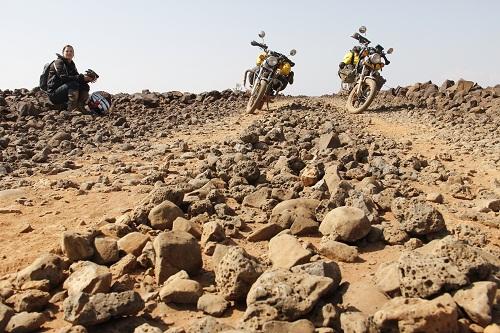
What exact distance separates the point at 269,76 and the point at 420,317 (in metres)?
10.7

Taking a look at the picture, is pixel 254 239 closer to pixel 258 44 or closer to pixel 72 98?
pixel 72 98

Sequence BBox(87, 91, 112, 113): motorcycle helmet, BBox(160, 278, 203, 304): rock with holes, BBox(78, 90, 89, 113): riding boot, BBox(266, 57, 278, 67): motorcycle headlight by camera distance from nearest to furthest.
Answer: BBox(160, 278, 203, 304): rock with holes → BBox(78, 90, 89, 113): riding boot → BBox(87, 91, 112, 113): motorcycle helmet → BBox(266, 57, 278, 67): motorcycle headlight

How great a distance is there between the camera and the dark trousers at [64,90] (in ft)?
35.8

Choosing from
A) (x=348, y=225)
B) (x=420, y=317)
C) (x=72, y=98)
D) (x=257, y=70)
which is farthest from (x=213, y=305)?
(x=257, y=70)

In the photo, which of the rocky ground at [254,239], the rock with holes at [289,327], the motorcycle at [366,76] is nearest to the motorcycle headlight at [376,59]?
the motorcycle at [366,76]

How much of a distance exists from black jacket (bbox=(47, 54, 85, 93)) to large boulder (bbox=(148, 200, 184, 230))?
8553 millimetres

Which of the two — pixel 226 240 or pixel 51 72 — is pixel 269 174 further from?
pixel 51 72

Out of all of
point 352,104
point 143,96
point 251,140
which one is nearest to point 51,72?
point 143,96

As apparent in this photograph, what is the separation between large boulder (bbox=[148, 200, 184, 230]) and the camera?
3.29 m

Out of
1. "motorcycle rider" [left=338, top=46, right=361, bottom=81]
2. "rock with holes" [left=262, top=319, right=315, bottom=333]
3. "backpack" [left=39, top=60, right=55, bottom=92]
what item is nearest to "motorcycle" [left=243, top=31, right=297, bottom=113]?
"motorcycle rider" [left=338, top=46, right=361, bottom=81]

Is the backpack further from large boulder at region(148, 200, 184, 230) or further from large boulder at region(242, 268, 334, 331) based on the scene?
large boulder at region(242, 268, 334, 331)

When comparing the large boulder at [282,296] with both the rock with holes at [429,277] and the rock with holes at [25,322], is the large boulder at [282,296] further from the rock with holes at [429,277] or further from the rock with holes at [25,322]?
the rock with holes at [25,322]

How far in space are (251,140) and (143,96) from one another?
354 inches

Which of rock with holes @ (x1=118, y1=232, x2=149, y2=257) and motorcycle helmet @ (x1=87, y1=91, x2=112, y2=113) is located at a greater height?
motorcycle helmet @ (x1=87, y1=91, x2=112, y2=113)
